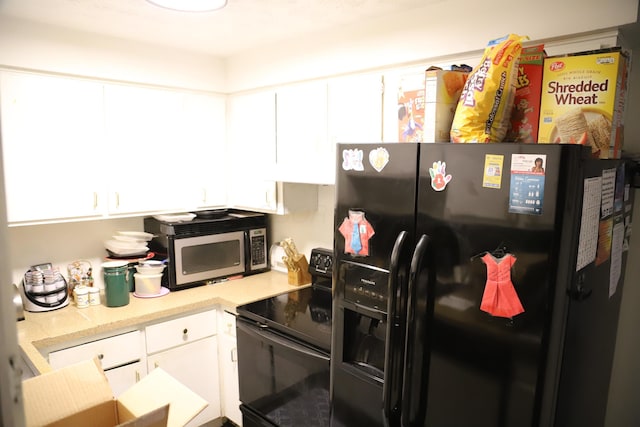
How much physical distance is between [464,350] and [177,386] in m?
0.82

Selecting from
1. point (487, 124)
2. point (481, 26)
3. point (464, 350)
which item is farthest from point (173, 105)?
point (464, 350)

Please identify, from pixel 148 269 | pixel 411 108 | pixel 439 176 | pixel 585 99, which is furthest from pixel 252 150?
pixel 585 99

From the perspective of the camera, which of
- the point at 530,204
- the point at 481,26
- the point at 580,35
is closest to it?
the point at 530,204

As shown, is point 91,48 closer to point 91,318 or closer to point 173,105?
point 173,105

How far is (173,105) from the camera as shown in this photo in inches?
102

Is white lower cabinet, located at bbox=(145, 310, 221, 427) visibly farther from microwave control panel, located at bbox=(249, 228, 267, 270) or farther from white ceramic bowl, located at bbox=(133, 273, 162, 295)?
microwave control panel, located at bbox=(249, 228, 267, 270)

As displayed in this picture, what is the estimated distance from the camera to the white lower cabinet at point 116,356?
2.02 meters

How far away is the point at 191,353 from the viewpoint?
2.43 metres

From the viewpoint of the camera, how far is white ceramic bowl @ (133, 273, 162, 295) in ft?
8.05

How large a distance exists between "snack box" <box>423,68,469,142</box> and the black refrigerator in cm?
15

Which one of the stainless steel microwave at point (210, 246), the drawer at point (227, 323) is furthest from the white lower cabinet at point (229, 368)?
the stainless steel microwave at point (210, 246)

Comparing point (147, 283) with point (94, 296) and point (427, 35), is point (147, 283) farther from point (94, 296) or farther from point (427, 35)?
point (427, 35)

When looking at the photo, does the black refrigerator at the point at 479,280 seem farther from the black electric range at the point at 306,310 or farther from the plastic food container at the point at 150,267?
the plastic food container at the point at 150,267

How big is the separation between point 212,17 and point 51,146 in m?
1.05
